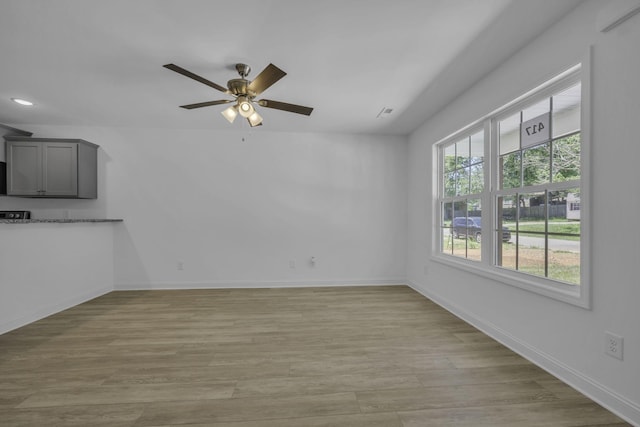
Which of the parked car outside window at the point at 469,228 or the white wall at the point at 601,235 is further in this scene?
the parked car outside window at the point at 469,228

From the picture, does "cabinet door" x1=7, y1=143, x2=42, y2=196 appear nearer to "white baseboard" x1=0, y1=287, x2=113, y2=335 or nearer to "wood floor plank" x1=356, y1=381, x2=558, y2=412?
"white baseboard" x1=0, y1=287, x2=113, y2=335

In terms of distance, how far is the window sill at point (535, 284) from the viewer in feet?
5.85

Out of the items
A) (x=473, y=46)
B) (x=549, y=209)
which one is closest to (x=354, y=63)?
(x=473, y=46)

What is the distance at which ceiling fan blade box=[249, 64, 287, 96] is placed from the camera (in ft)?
6.72

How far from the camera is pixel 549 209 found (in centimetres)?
214

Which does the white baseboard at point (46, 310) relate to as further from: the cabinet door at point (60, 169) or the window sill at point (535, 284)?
the window sill at point (535, 284)

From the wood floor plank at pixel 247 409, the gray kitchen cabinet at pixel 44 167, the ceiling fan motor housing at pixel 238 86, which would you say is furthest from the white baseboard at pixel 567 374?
the gray kitchen cabinet at pixel 44 167

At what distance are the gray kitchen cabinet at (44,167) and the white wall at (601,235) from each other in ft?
17.9

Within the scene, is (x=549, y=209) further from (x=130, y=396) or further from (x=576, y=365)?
(x=130, y=396)

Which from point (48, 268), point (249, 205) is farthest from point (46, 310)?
point (249, 205)

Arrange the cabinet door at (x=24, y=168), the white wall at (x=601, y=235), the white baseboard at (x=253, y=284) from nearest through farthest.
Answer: the white wall at (x=601, y=235)
the cabinet door at (x=24, y=168)
the white baseboard at (x=253, y=284)

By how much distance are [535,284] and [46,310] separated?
5000mm

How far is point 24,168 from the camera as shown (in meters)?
3.88

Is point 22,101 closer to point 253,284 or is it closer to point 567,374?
point 253,284
